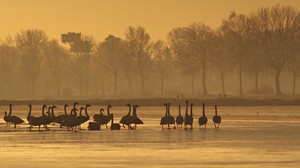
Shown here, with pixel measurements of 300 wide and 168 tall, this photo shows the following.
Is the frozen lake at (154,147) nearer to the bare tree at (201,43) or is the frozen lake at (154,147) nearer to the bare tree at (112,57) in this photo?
the bare tree at (201,43)

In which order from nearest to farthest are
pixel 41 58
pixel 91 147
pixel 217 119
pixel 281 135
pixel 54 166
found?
pixel 54 166
pixel 91 147
pixel 281 135
pixel 217 119
pixel 41 58

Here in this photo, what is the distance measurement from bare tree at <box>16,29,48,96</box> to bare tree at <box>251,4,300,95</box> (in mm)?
52946

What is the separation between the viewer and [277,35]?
129m

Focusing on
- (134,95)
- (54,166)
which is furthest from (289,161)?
(134,95)

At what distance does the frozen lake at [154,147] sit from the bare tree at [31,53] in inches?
4877

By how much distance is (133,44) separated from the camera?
15675cm

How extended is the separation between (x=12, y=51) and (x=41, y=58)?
7.94 m

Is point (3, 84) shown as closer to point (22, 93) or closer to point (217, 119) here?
point (22, 93)

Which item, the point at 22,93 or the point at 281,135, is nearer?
the point at 281,135

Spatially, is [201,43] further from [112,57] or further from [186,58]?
[112,57]

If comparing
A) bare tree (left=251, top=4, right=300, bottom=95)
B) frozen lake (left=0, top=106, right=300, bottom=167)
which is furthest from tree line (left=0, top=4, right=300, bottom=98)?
frozen lake (left=0, top=106, right=300, bottom=167)

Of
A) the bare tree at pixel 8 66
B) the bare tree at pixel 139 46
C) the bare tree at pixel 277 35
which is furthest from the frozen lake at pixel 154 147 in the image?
the bare tree at pixel 8 66

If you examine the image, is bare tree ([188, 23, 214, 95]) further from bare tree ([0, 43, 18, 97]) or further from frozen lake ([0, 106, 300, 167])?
frozen lake ([0, 106, 300, 167])

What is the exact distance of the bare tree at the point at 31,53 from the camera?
174375 mm
